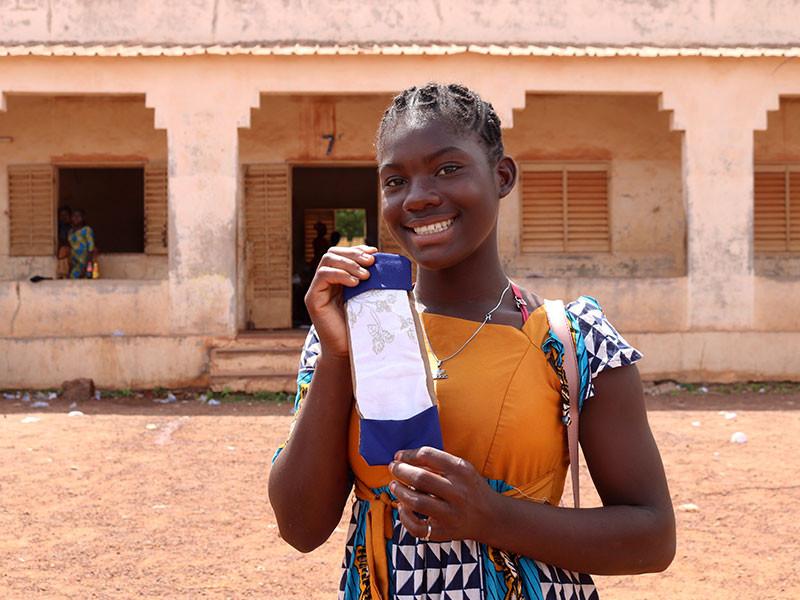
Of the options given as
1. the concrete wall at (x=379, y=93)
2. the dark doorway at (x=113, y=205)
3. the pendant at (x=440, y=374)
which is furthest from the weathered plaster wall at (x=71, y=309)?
the pendant at (x=440, y=374)

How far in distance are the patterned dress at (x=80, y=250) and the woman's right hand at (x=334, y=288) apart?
10806mm

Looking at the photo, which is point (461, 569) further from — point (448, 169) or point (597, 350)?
point (448, 169)

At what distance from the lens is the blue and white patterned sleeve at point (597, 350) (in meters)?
1.45

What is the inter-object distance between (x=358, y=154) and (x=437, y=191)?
10.2m

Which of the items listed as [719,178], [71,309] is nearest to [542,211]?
[719,178]

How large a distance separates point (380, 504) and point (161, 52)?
905 centimetres

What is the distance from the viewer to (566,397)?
1.44m

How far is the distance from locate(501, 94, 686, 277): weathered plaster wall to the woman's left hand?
34.0 feet

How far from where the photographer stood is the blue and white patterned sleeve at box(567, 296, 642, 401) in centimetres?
145

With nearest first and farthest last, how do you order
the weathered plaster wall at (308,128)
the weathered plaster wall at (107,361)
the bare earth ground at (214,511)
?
the bare earth ground at (214,511), the weathered plaster wall at (107,361), the weathered plaster wall at (308,128)

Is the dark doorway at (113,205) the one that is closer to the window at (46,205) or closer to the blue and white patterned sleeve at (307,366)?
the window at (46,205)

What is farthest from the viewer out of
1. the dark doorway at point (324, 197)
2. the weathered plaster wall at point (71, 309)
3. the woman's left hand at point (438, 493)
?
the dark doorway at point (324, 197)

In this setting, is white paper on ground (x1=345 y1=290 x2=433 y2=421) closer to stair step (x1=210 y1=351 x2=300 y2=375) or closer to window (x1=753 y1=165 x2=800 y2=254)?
stair step (x1=210 y1=351 x2=300 y2=375)

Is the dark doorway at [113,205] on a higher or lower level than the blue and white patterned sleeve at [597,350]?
higher
